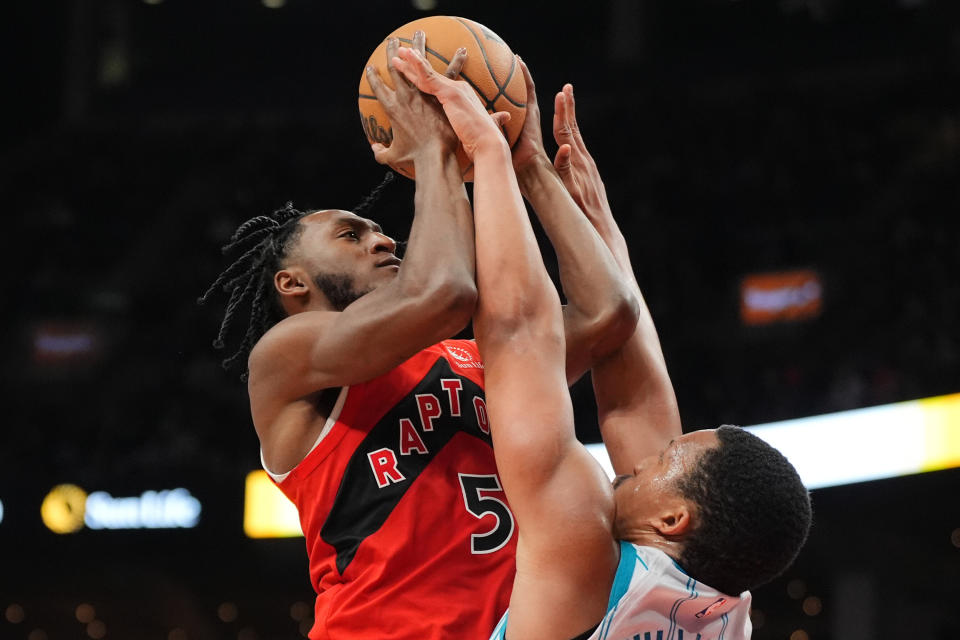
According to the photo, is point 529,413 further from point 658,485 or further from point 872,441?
point 872,441

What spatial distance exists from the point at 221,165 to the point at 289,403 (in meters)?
11.5

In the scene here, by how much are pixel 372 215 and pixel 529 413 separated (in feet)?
27.4

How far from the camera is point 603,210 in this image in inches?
124

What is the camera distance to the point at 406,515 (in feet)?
8.50

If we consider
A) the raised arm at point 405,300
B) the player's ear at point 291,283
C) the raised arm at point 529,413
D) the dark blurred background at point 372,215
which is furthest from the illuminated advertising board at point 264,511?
the raised arm at point 529,413

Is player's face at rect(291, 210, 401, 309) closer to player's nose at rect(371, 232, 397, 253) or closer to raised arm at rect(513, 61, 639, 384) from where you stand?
player's nose at rect(371, 232, 397, 253)

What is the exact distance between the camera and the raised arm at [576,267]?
2736mm

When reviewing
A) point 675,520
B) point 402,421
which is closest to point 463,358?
point 402,421

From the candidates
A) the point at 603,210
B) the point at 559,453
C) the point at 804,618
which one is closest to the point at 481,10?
the point at 804,618

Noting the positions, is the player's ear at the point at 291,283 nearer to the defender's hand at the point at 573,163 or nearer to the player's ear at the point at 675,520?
the defender's hand at the point at 573,163

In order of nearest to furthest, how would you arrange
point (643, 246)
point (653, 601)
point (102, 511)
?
1. point (653, 601)
2. point (102, 511)
3. point (643, 246)

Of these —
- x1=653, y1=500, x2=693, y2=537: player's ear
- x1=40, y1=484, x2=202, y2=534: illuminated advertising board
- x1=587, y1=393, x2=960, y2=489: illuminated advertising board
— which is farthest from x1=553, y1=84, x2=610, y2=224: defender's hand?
x1=40, y1=484, x2=202, y2=534: illuminated advertising board

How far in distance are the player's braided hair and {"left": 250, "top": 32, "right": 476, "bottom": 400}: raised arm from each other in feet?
1.20

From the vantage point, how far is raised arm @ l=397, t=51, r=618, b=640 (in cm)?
223
